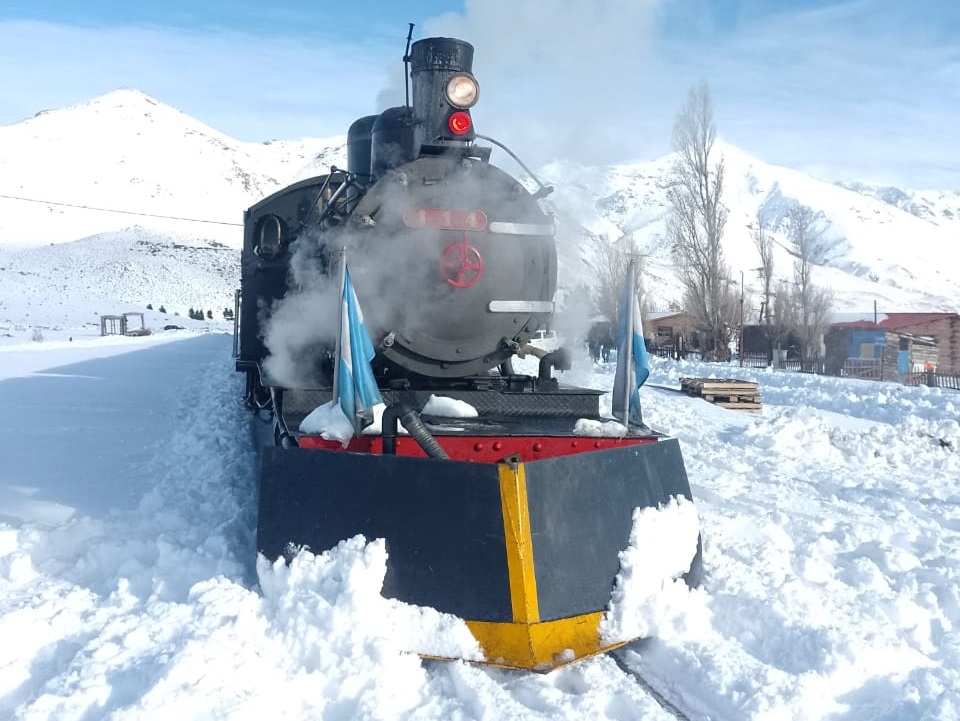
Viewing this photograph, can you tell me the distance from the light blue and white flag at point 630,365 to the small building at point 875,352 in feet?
94.8

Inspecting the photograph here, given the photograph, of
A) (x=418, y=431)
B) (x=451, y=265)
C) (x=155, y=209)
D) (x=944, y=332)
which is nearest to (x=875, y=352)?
(x=944, y=332)

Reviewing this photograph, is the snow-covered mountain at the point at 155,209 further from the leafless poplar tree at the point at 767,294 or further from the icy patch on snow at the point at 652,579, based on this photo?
the leafless poplar tree at the point at 767,294

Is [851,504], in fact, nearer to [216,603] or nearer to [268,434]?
[268,434]

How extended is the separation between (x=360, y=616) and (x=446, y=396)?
6.27 ft

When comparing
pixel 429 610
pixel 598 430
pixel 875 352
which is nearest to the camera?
pixel 429 610

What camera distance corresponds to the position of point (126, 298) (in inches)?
2432

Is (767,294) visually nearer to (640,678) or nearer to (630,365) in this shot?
(630,365)

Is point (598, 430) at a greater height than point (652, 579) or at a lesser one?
greater

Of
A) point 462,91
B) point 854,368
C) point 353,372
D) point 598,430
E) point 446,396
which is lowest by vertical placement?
point 854,368

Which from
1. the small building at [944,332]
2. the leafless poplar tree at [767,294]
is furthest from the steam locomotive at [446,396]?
the small building at [944,332]

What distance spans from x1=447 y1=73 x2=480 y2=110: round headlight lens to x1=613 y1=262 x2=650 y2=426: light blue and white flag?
62.8 inches

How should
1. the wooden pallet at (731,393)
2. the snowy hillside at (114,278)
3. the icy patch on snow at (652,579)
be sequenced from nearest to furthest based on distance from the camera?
the icy patch on snow at (652,579) → the wooden pallet at (731,393) → the snowy hillside at (114,278)

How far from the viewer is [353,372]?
4.58m

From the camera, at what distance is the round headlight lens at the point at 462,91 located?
232 inches
